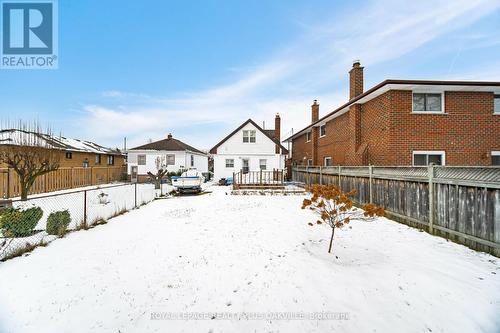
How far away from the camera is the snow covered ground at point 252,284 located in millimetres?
2850

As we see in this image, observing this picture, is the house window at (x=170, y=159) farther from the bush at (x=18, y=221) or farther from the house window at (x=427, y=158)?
the house window at (x=427, y=158)

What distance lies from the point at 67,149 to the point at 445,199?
28529mm

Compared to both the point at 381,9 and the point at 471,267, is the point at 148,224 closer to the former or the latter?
the point at 471,267

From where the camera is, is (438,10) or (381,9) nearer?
(438,10)

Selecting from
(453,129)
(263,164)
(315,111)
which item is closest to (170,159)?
(263,164)

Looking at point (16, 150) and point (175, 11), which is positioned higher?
point (175, 11)

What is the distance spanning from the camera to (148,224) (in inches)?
302

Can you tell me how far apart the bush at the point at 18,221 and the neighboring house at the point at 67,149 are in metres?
11.5

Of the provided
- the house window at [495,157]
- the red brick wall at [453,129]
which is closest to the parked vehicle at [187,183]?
the red brick wall at [453,129]

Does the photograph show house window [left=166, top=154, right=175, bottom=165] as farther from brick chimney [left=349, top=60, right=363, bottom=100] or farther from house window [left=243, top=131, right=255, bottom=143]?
brick chimney [left=349, top=60, right=363, bottom=100]

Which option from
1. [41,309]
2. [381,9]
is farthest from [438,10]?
[41,309]

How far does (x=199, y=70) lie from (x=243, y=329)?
2113 centimetres

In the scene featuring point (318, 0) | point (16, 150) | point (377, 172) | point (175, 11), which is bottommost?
point (377, 172)

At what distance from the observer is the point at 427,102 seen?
1139 cm
